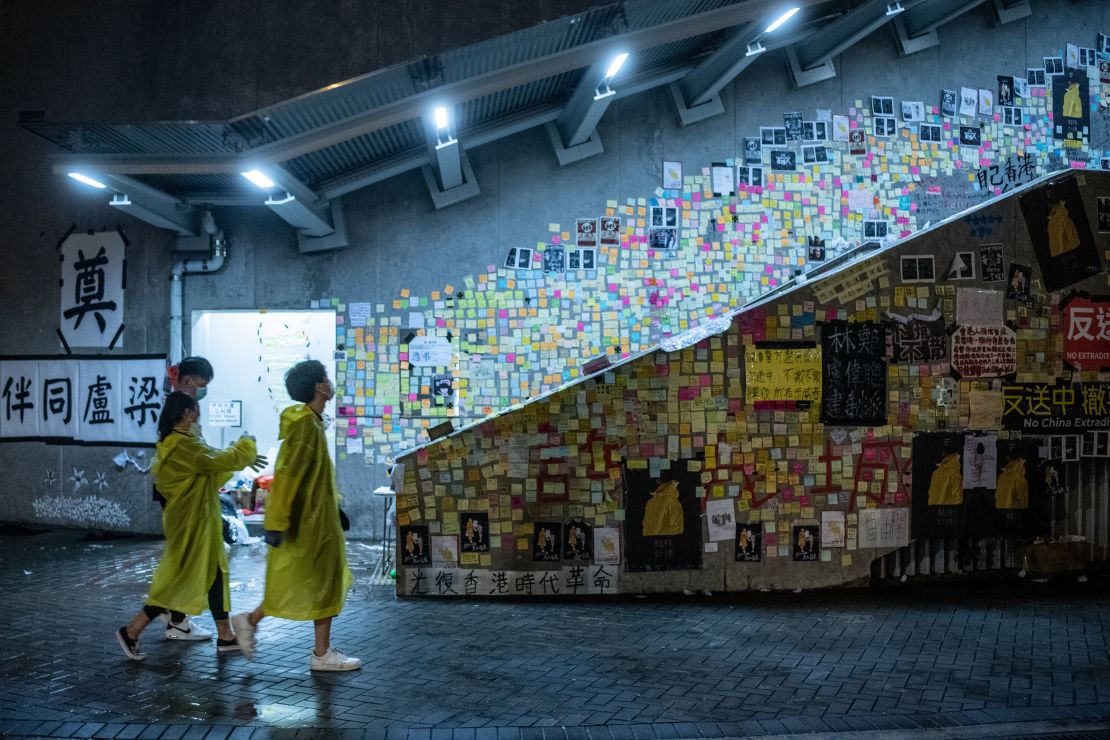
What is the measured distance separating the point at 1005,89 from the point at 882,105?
1.75m

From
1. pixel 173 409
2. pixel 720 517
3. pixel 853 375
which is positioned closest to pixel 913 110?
pixel 853 375

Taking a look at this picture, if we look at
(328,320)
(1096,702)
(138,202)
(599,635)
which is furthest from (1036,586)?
(138,202)

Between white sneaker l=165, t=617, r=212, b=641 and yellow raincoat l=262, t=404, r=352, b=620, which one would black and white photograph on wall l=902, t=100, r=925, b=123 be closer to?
yellow raincoat l=262, t=404, r=352, b=620

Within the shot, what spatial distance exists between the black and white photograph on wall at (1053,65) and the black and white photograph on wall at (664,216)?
212 inches

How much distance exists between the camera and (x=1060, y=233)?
27.9 feet

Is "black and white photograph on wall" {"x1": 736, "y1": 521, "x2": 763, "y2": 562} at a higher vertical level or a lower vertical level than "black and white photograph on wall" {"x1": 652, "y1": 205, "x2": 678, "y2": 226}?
lower

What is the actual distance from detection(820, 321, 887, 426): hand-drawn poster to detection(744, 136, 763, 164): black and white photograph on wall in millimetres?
4016

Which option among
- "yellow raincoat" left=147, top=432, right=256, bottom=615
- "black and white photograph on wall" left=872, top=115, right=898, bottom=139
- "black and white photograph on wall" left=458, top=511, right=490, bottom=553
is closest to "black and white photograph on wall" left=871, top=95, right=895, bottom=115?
"black and white photograph on wall" left=872, top=115, right=898, bottom=139

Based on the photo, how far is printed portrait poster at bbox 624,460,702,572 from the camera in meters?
7.92

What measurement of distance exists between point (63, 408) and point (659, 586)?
7692 mm

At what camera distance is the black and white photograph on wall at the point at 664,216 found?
1136 cm

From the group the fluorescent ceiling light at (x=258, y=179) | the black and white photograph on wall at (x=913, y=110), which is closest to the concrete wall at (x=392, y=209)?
the black and white photograph on wall at (x=913, y=110)

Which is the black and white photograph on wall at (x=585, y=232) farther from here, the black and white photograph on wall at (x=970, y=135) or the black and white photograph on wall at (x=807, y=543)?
the black and white photograph on wall at (x=970, y=135)

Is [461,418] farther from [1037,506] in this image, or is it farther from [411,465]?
[1037,506]
